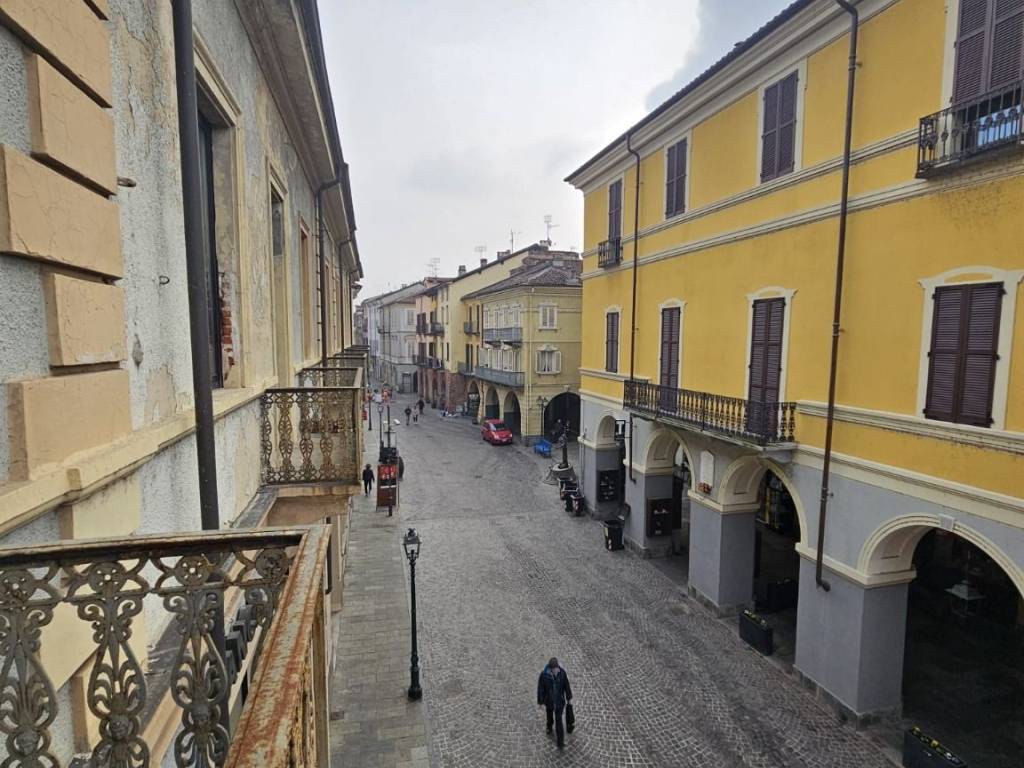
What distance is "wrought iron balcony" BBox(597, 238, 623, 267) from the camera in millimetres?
18281

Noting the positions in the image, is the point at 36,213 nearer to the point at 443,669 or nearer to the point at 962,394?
the point at 962,394

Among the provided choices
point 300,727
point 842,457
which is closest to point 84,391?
point 300,727

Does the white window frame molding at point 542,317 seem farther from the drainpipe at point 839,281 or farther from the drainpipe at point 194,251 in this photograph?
the drainpipe at point 194,251

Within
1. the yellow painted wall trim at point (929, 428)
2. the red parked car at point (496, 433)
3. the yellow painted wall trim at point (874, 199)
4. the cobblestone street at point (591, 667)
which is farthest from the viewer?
the red parked car at point (496, 433)

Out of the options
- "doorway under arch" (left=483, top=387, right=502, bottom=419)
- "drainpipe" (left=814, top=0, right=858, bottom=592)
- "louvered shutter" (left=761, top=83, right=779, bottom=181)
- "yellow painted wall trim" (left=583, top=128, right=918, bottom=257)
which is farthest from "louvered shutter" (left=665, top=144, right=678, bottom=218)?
"doorway under arch" (left=483, top=387, right=502, bottom=419)

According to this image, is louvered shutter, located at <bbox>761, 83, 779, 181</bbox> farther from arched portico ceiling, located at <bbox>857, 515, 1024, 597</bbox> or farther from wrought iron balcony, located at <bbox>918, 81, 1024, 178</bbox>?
arched portico ceiling, located at <bbox>857, 515, 1024, 597</bbox>

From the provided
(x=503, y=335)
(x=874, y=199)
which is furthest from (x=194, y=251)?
(x=503, y=335)

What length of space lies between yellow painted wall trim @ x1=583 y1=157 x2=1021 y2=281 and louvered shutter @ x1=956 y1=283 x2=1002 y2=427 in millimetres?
1507

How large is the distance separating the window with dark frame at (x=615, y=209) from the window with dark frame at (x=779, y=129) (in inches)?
259

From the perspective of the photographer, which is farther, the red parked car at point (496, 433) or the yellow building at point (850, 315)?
the red parked car at point (496, 433)

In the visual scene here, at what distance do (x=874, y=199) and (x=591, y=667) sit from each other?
1031 centimetres

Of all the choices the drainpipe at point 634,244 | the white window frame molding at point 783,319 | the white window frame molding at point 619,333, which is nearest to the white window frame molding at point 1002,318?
the white window frame molding at point 783,319

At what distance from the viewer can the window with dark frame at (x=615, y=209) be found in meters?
18.3

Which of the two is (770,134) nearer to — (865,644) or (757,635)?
(865,644)
